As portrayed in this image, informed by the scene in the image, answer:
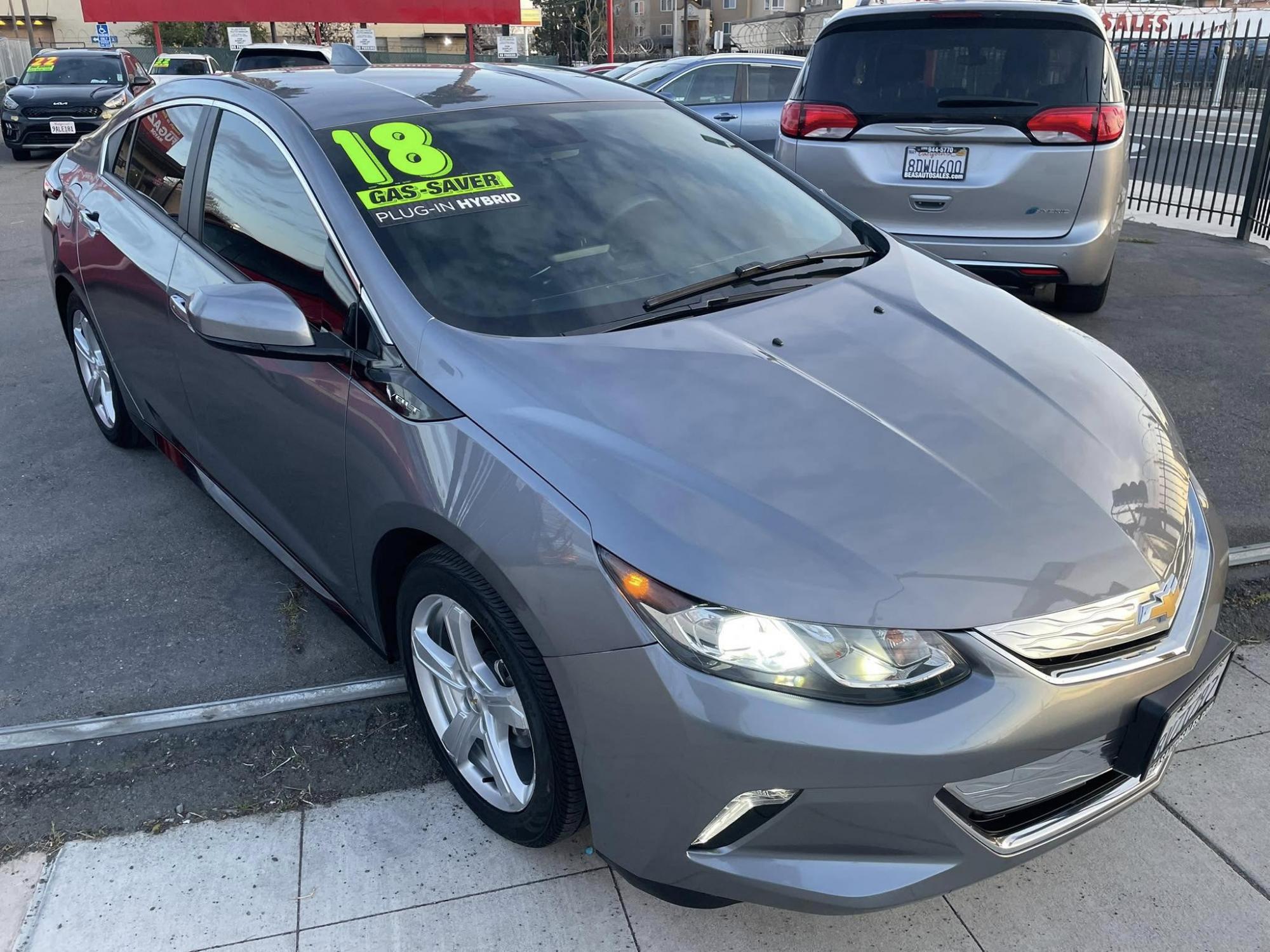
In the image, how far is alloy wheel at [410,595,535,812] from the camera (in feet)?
7.34

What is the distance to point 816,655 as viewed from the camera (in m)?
1.74

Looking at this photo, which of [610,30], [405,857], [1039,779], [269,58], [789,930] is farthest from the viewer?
[610,30]

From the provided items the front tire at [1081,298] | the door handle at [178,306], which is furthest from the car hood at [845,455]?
the front tire at [1081,298]

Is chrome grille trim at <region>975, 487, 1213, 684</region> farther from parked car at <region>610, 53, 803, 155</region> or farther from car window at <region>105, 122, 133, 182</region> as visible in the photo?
parked car at <region>610, 53, 803, 155</region>

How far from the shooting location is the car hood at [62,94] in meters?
15.3

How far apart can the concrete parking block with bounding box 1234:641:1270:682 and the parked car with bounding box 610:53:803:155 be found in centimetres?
826

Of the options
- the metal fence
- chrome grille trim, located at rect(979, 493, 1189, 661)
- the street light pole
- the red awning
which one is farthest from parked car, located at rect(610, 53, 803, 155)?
the street light pole

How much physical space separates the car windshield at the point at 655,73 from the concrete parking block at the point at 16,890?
9.48 meters

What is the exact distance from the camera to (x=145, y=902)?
226cm

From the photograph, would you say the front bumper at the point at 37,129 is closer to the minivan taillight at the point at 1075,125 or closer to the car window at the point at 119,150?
the car window at the point at 119,150

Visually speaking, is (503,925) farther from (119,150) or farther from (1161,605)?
(119,150)

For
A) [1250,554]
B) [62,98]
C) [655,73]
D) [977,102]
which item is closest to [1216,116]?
[655,73]

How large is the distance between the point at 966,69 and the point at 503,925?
495cm

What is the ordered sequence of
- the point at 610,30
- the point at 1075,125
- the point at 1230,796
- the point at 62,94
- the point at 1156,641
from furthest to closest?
the point at 610,30
the point at 62,94
the point at 1075,125
the point at 1230,796
the point at 1156,641
